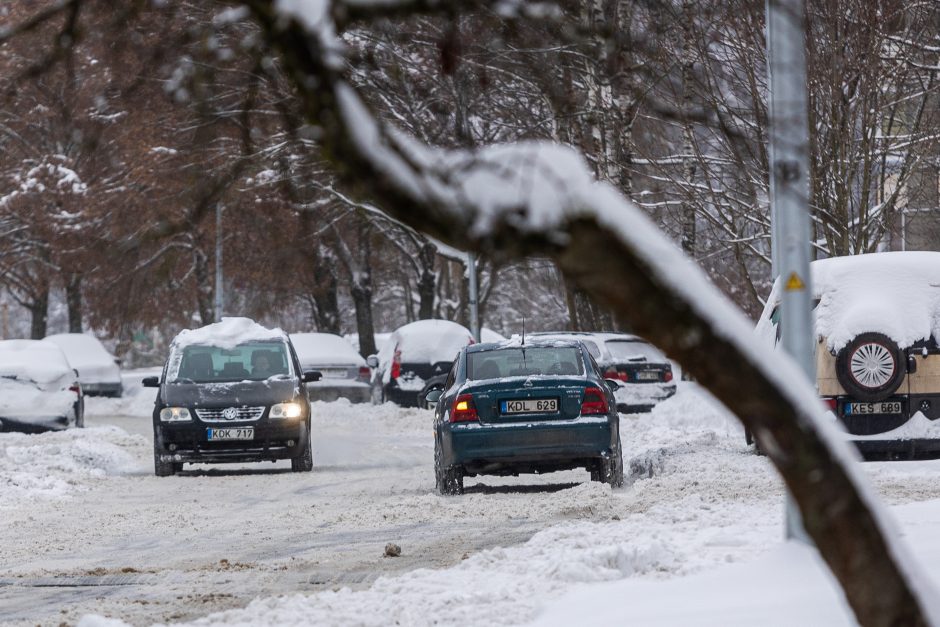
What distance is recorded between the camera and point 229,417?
1881cm

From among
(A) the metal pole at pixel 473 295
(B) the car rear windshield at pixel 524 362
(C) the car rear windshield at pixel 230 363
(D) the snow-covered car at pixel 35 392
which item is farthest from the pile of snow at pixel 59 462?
(A) the metal pole at pixel 473 295

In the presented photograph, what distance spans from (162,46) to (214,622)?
8.67 ft

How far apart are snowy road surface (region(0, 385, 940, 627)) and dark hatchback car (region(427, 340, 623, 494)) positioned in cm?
36

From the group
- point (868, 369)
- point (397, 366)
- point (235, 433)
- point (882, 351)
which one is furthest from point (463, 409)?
point (397, 366)

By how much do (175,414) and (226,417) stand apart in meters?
0.60

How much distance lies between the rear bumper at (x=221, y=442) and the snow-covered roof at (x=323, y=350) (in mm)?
15035

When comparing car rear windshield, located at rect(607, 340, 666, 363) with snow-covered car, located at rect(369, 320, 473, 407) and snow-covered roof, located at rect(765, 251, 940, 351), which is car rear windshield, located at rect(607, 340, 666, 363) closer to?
snow-covered car, located at rect(369, 320, 473, 407)

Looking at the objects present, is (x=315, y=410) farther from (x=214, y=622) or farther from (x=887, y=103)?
(x=214, y=622)

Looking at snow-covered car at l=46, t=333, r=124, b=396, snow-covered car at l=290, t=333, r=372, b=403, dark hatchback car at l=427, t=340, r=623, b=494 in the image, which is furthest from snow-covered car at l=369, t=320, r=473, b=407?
dark hatchback car at l=427, t=340, r=623, b=494

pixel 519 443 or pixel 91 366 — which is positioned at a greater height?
pixel 91 366

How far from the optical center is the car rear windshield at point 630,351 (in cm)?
2700

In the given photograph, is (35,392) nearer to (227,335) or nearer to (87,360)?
(227,335)

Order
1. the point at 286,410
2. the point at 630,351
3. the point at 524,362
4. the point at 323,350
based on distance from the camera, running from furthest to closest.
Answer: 1. the point at 323,350
2. the point at 630,351
3. the point at 286,410
4. the point at 524,362

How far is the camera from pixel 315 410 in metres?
33.2
